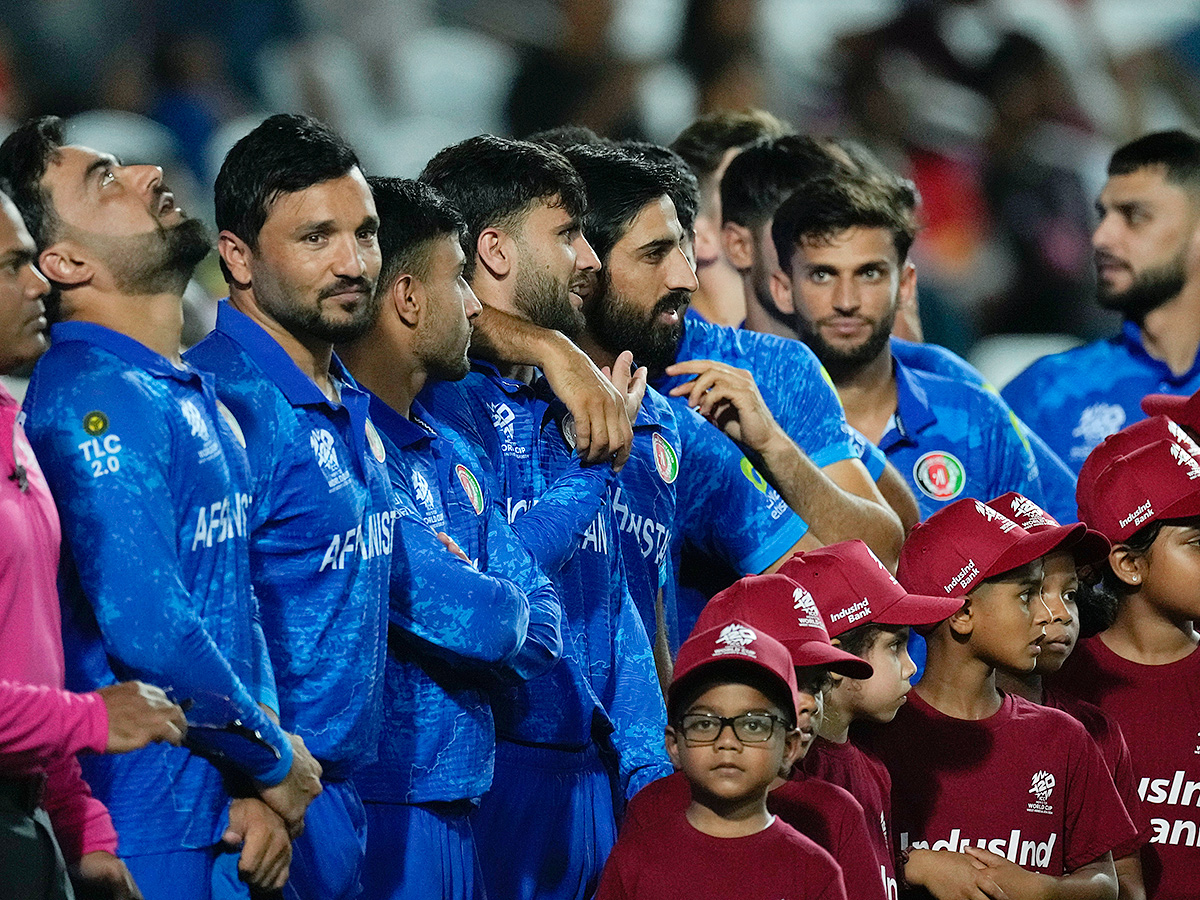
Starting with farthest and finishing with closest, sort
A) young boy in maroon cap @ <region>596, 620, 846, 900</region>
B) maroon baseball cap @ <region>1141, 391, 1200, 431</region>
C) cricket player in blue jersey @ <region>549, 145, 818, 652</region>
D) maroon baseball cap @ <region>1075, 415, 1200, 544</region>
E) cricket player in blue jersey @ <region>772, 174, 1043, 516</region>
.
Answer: cricket player in blue jersey @ <region>772, 174, 1043, 516</region>, maroon baseball cap @ <region>1141, 391, 1200, 431</region>, maroon baseball cap @ <region>1075, 415, 1200, 544</region>, cricket player in blue jersey @ <region>549, 145, 818, 652</region>, young boy in maroon cap @ <region>596, 620, 846, 900</region>

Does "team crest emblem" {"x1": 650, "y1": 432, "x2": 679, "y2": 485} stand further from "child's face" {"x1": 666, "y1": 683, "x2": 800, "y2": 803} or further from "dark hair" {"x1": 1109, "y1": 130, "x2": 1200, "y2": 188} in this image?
"dark hair" {"x1": 1109, "y1": 130, "x2": 1200, "y2": 188}

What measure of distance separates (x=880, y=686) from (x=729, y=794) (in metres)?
0.58

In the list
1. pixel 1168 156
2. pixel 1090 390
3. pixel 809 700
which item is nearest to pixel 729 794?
pixel 809 700

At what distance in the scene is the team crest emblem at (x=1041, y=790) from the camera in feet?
11.3

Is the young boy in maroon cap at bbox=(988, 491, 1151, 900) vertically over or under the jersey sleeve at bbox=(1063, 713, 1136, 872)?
over

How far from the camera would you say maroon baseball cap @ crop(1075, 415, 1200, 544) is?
13.2 feet

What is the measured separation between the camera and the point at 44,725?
238 centimetres

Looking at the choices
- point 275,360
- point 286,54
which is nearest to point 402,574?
point 275,360

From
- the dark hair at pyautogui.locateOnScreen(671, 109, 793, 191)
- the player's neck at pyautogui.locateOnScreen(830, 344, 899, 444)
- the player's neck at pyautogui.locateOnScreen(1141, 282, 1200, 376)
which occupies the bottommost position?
the player's neck at pyautogui.locateOnScreen(830, 344, 899, 444)

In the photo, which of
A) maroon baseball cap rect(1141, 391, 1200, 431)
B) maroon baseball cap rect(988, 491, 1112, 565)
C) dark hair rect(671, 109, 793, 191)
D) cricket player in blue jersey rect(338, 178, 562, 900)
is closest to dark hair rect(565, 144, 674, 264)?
cricket player in blue jersey rect(338, 178, 562, 900)

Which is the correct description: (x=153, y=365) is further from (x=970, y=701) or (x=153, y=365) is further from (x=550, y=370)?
(x=970, y=701)

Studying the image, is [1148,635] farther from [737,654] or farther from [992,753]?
[737,654]

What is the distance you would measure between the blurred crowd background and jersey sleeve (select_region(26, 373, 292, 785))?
14.3 ft

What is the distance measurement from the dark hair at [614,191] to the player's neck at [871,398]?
3.48ft
